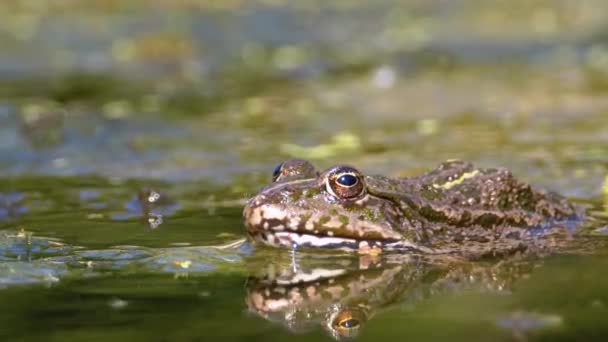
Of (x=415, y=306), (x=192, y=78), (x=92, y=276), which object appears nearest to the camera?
(x=415, y=306)

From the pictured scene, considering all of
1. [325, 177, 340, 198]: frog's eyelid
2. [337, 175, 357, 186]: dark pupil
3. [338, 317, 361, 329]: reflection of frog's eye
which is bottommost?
[338, 317, 361, 329]: reflection of frog's eye

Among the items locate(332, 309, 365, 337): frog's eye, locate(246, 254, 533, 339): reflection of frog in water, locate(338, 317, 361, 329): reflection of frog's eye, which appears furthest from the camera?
locate(246, 254, 533, 339): reflection of frog in water

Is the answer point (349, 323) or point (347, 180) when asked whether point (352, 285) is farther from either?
point (347, 180)

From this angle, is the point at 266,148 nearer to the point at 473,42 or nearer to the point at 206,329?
the point at 206,329

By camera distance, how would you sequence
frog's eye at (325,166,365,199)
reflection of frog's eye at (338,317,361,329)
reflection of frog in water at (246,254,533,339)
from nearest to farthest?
1. reflection of frog's eye at (338,317,361,329)
2. reflection of frog in water at (246,254,533,339)
3. frog's eye at (325,166,365,199)

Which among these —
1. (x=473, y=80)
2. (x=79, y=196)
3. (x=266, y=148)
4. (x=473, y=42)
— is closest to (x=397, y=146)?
(x=266, y=148)

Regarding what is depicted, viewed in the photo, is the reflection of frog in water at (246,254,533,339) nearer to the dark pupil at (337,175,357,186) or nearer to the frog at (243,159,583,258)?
the frog at (243,159,583,258)

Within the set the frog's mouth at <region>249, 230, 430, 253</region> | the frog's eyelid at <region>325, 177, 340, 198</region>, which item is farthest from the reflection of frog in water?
the frog's eyelid at <region>325, 177, 340, 198</region>

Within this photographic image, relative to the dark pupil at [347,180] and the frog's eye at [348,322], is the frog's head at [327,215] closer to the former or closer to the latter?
the dark pupil at [347,180]
